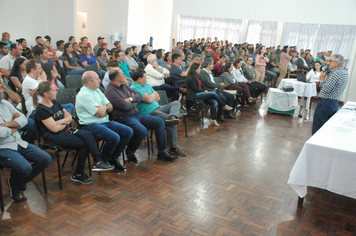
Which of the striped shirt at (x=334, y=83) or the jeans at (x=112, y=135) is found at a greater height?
the striped shirt at (x=334, y=83)

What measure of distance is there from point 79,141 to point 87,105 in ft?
1.59

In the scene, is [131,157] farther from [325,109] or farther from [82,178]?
[325,109]

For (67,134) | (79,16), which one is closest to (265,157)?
(67,134)

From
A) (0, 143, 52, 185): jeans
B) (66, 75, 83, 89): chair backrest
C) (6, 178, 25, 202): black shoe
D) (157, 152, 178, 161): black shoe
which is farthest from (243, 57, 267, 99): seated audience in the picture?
(6, 178, 25, 202): black shoe

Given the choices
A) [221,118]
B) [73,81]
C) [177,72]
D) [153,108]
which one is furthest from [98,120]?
[221,118]

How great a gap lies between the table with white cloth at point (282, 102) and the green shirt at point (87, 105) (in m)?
5.05

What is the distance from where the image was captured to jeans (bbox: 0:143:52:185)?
2.61 m

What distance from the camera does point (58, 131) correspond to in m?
3.11

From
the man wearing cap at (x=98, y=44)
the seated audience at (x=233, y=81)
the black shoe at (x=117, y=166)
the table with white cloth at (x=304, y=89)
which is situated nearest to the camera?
the black shoe at (x=117, y=166)

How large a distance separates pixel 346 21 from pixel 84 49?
9020mm

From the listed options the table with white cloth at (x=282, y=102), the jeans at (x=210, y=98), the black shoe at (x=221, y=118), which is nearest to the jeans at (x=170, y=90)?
the jeans at (x=210, y=98)

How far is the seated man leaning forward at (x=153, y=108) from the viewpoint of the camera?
4.14 meters

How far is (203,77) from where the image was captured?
19.9ft

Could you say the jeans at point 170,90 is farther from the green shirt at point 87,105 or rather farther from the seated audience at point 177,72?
the green shirt at point 87,105
